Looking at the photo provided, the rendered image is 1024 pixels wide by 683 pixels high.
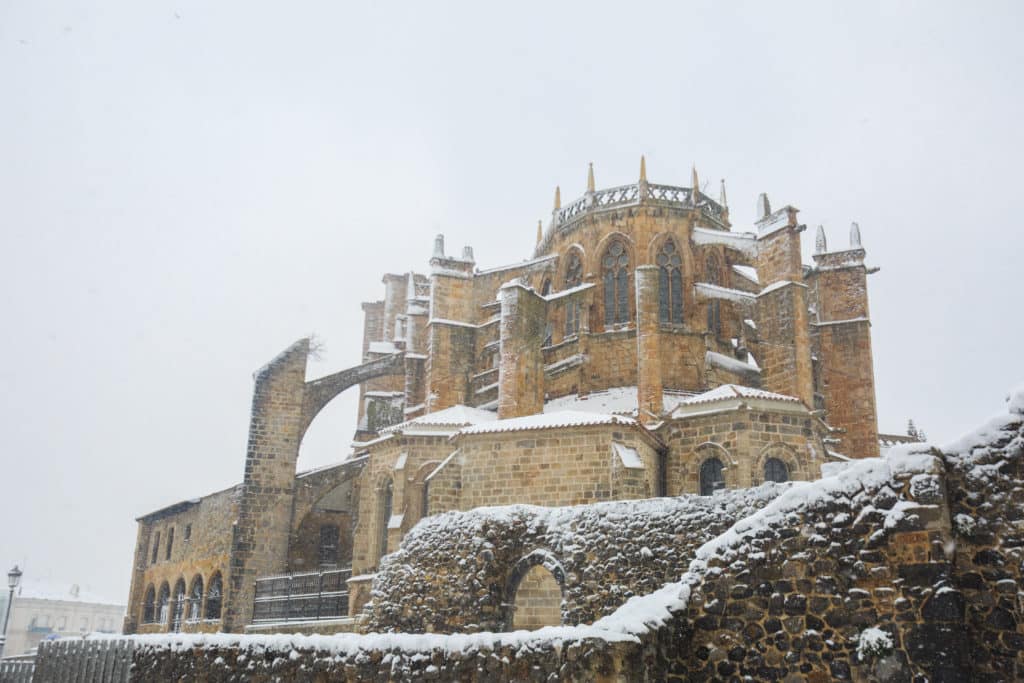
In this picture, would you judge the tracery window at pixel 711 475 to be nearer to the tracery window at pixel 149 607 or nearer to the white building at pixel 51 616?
the tracery window at pixel 149 607

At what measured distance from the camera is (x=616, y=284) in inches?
1147

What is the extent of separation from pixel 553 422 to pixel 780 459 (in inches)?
209

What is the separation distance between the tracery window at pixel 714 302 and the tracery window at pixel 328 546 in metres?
13.5

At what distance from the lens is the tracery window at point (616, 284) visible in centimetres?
2875

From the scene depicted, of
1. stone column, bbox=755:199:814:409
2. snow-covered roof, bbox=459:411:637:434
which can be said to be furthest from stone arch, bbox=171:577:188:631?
stone column, bbox=755:199:814:409

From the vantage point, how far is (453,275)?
Answer: 1161 inches

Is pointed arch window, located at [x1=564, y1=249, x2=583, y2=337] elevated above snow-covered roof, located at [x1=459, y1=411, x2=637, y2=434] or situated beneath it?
elevated above

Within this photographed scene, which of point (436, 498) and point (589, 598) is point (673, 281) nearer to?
point (436, 498)

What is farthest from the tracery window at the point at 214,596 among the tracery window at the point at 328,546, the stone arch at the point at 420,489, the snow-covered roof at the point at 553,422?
the snow-covered roof at the point at 553,422

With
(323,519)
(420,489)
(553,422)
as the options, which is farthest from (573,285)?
(323,519)

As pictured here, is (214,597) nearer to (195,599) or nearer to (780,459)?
(195,599)

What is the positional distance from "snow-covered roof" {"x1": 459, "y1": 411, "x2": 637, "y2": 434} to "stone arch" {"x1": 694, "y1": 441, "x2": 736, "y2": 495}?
2.23 m

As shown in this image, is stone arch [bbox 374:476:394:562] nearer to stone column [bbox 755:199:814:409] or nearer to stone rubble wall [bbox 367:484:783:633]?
stone rubble wall [bbox 367:484:783:633]

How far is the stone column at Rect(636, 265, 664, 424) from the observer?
2409 centimetres
